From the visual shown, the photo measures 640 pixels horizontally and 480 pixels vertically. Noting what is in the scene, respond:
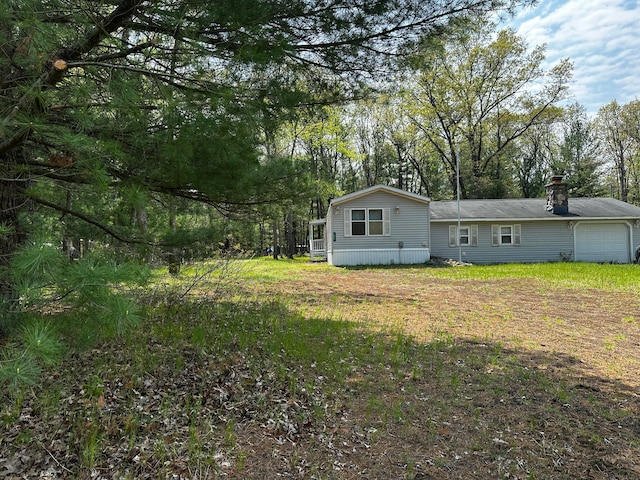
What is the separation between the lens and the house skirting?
56.8 ft

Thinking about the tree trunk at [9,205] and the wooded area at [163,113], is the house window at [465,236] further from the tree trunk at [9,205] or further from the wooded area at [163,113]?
the tree trunk at [9,205]

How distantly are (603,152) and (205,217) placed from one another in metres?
37.4

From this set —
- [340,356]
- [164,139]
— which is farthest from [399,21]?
[340,356]

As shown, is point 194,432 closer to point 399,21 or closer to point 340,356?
point 340,356

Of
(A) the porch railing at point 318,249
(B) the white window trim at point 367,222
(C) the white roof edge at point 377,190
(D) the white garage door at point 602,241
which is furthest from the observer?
(A) the porch railing at point 318,249

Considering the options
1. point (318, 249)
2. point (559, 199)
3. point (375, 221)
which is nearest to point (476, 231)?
point (559, 199)

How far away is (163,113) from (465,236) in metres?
17.8

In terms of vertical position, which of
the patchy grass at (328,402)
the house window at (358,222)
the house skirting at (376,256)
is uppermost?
the house window at (358,222)

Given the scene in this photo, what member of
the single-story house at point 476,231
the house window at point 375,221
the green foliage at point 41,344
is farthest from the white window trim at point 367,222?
the green foliage at point 41,344

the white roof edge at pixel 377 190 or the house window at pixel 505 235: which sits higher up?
the white roof edge at pixel 377 190

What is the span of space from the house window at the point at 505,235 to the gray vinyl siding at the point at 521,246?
160 mm

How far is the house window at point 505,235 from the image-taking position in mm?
18625

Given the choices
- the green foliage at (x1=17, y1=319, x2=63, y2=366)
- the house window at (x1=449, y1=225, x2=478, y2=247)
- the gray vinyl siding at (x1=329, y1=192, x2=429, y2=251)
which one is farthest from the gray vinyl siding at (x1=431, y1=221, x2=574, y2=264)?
the green foliage at (x1=17, y1=319, x2=63, y2=366)

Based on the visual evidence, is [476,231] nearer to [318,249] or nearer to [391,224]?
[391,224]
